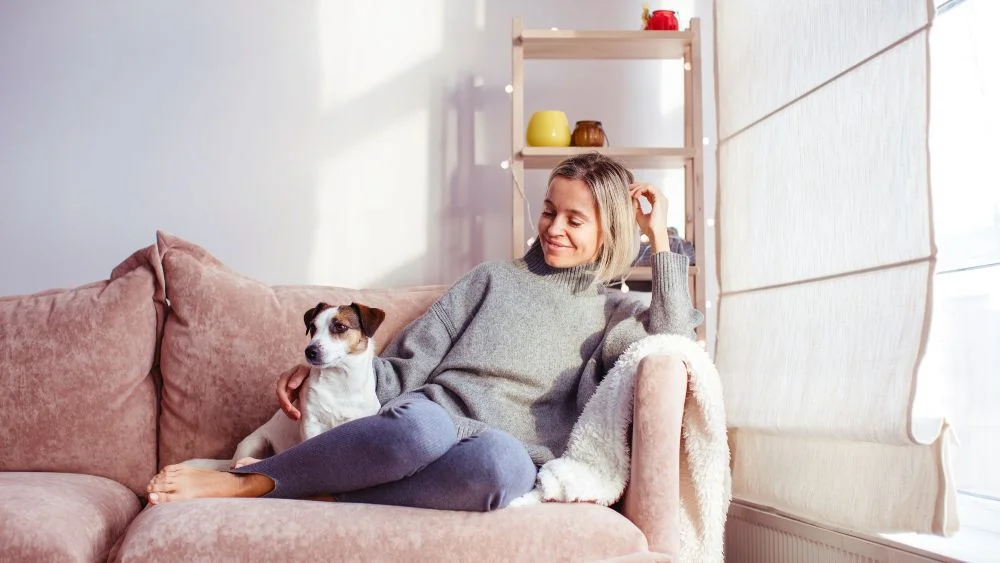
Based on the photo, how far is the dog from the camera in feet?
5.84

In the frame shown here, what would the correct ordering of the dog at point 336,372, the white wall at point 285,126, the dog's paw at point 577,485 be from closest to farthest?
the dog's paw at point 577,485, the dog at point 336,372, the white wall at point 285,126

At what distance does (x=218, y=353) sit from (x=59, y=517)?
62 cm

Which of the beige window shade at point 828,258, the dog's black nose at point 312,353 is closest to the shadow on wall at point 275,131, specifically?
the beige window shade at point 828,258

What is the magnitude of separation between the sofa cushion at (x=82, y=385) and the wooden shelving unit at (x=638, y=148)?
109 centimetres

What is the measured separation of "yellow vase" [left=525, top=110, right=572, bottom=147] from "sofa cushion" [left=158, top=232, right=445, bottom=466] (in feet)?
2.66

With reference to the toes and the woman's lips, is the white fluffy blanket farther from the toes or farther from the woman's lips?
the toes

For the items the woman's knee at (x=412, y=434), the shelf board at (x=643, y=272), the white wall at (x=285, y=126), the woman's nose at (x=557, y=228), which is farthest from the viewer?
the white wall at (x=285, y=126)

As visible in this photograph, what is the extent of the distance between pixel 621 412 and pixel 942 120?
0.92 metres

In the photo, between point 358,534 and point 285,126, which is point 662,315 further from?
point 285,126

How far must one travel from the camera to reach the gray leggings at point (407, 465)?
1430mm

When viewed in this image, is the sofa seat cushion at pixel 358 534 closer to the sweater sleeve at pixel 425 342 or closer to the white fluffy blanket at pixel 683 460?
the white fluffy blanket at pixel 683 460

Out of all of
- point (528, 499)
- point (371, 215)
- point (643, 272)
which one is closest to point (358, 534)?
point (528, 499)

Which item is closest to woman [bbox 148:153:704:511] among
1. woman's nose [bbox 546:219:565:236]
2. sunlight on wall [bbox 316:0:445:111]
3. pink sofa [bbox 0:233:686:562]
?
woman's nose [bbox 546:219:565:236]

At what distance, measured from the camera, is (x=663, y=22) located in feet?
8.60
